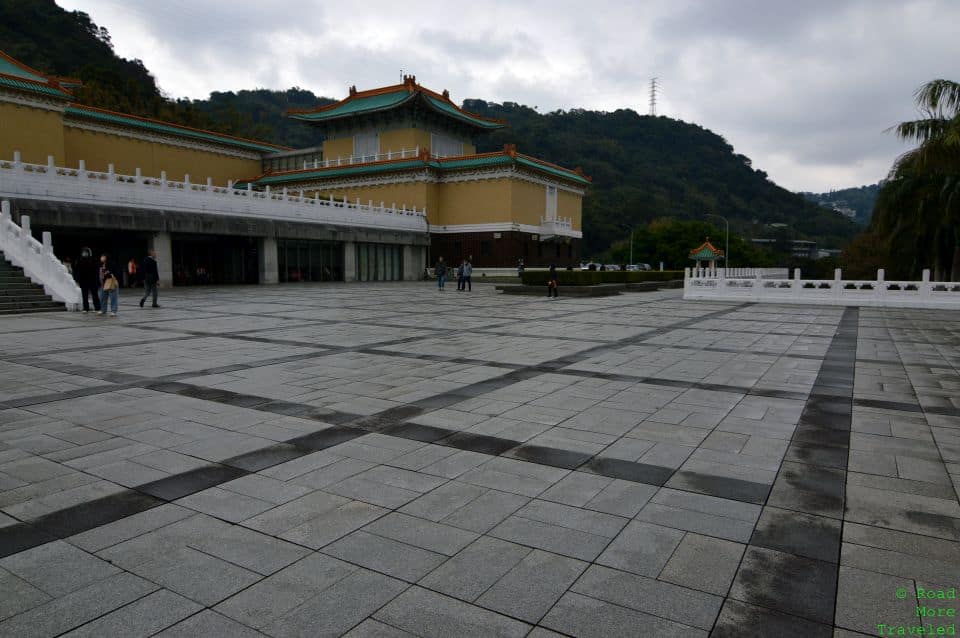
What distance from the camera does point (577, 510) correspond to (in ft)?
12.2

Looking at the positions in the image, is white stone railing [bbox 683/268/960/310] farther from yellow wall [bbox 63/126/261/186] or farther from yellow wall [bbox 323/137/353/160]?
yellow wall [bbox 63/126/261/186]

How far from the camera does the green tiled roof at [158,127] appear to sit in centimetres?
3516

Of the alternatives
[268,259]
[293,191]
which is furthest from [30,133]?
[293,191]

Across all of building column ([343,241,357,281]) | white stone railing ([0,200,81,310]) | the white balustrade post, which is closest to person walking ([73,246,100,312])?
white stone railing ([0,200,81,310])

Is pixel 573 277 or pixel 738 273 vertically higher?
pixel 738 273

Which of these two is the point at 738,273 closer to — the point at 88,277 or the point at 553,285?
the point at 553,285

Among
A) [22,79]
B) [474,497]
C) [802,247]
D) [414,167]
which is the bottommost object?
[474,497]

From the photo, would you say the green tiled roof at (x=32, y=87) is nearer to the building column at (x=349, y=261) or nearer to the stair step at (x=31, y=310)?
the building column at (x=349, y=261)

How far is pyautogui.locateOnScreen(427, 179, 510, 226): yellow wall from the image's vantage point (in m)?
39.4

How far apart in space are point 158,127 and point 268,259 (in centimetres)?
1606

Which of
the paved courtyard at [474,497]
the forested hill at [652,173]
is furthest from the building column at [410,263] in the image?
the forested hill at [652,173]

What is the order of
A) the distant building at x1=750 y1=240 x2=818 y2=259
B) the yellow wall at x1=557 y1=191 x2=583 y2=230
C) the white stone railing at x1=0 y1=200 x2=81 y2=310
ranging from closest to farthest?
the white stone railing at x1=0 y1=200 x2=81 y2=310
the yellow wall at x1=557 y1=191 x2=583 y2=230
the distant building at x1=750 y1=240 x2=818 y2=259

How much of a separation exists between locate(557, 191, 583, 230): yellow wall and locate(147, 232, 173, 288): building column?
27.9m

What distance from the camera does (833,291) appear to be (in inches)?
851
